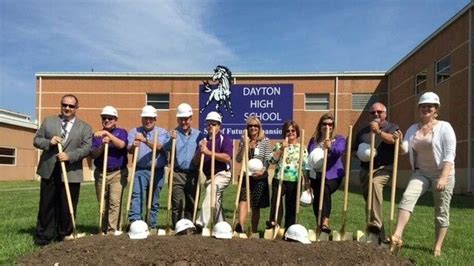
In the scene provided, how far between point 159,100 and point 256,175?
2891 centimetres

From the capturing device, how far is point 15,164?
36.2 meters

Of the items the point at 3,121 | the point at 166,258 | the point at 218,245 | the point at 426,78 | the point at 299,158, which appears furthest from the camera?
the point at 3,121

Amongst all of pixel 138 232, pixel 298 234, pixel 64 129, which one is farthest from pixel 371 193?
pixel 64 129

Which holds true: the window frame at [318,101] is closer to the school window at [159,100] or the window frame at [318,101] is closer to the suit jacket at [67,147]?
the school window at [159,100]

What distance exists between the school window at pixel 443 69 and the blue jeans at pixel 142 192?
2106 cm

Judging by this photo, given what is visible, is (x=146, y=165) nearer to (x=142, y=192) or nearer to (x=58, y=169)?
(x=142, y=192)

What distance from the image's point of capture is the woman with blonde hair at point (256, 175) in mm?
7891

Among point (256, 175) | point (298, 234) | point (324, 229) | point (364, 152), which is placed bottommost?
point (324, 229)

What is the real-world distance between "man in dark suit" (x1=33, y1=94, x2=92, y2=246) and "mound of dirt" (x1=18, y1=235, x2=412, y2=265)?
1.55 metres

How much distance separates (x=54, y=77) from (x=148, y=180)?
1231 inches

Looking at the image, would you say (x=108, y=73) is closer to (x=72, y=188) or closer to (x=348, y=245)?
(x=72, y=188)

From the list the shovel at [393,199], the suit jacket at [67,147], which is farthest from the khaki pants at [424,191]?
the suit jacket at [67,147]

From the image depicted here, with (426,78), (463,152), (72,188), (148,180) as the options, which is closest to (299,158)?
(148,180)

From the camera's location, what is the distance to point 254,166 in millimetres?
7723
